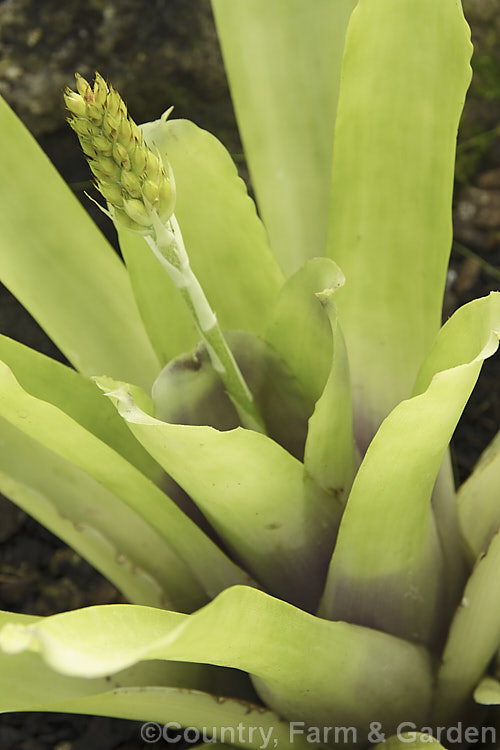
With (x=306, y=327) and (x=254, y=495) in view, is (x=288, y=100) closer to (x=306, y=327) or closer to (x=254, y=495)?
(x=306, y=327)

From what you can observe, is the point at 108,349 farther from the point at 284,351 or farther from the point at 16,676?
the point at 16,676

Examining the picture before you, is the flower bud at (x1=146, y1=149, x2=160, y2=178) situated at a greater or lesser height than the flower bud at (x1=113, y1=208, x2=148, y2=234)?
greater

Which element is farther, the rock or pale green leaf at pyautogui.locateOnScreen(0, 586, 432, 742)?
the rock

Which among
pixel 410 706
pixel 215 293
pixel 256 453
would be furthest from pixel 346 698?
pixel 215 293

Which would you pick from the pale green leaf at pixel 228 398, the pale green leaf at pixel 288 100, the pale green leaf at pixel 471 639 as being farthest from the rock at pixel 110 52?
the pale green leaf at pixel 471 639

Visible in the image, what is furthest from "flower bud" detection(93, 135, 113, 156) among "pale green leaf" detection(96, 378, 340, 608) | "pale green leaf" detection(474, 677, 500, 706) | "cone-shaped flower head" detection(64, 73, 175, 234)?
"pale green leaf" detection(474, 677, 500, 706)

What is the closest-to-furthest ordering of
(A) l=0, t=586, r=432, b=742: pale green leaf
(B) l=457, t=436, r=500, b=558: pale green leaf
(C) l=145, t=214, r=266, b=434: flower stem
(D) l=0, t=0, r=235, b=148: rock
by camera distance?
(A) l=0, t=586, r=432, b=742: pale green leaf
(C) l=145, t=214, r=266, b=434: flower stem
(B) l=457, t=436, r=500, b=558: pale green leaf
(D) l=0, t=0, r=235, b=148: rock

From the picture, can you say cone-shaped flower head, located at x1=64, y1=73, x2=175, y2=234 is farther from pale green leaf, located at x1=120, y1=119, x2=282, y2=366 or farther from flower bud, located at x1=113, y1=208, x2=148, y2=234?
pale green leaf, located at x1=120, y1=119, x2=282, y2=366
